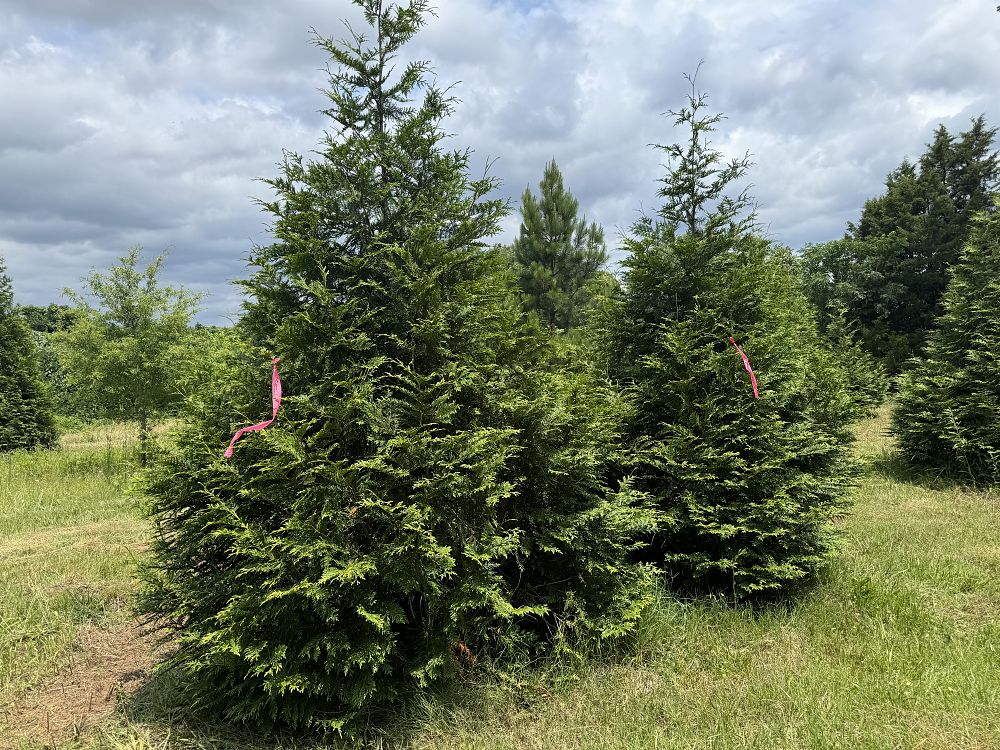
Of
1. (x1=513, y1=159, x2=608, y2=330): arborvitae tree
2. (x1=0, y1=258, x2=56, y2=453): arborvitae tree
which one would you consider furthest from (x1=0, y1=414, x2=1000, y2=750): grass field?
(x1=513, y1=159, x2=608, y2=330): arborvitae tree

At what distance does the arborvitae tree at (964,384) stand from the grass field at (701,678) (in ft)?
11.7

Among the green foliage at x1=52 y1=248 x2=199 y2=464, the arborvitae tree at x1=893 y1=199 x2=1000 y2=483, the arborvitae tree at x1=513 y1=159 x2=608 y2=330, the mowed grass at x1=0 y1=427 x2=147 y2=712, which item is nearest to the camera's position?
the mowed grass at x1=0 y1=427 x2=147 y2=712

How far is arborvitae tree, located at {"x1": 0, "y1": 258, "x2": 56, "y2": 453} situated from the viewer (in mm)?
14836

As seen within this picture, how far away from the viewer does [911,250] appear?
2900 cm

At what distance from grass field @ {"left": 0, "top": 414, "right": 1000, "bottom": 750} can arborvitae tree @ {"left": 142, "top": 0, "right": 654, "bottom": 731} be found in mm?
296

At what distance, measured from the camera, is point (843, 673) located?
11.3 ft

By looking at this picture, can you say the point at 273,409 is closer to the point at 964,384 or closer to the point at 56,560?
the point at 56,560

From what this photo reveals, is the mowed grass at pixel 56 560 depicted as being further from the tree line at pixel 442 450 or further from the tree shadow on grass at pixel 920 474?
the tree shadow on grass at pixel 920 474

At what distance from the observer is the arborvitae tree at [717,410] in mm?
4355

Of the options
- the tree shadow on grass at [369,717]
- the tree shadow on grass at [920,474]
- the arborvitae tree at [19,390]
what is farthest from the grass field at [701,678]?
the arborvitae tree at [19,390]

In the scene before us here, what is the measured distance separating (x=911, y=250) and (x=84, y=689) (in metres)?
35.6

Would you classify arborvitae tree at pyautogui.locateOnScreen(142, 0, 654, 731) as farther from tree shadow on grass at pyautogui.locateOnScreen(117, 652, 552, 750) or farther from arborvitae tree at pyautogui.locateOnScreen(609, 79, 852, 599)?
arborvitae tree at pyautogui.locateOnScreen(609, 79, 852, 599)

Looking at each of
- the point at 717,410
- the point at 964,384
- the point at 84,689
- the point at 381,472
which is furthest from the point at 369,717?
the point at 964,384

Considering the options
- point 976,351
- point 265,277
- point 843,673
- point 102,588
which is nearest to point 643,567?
point 843,673
